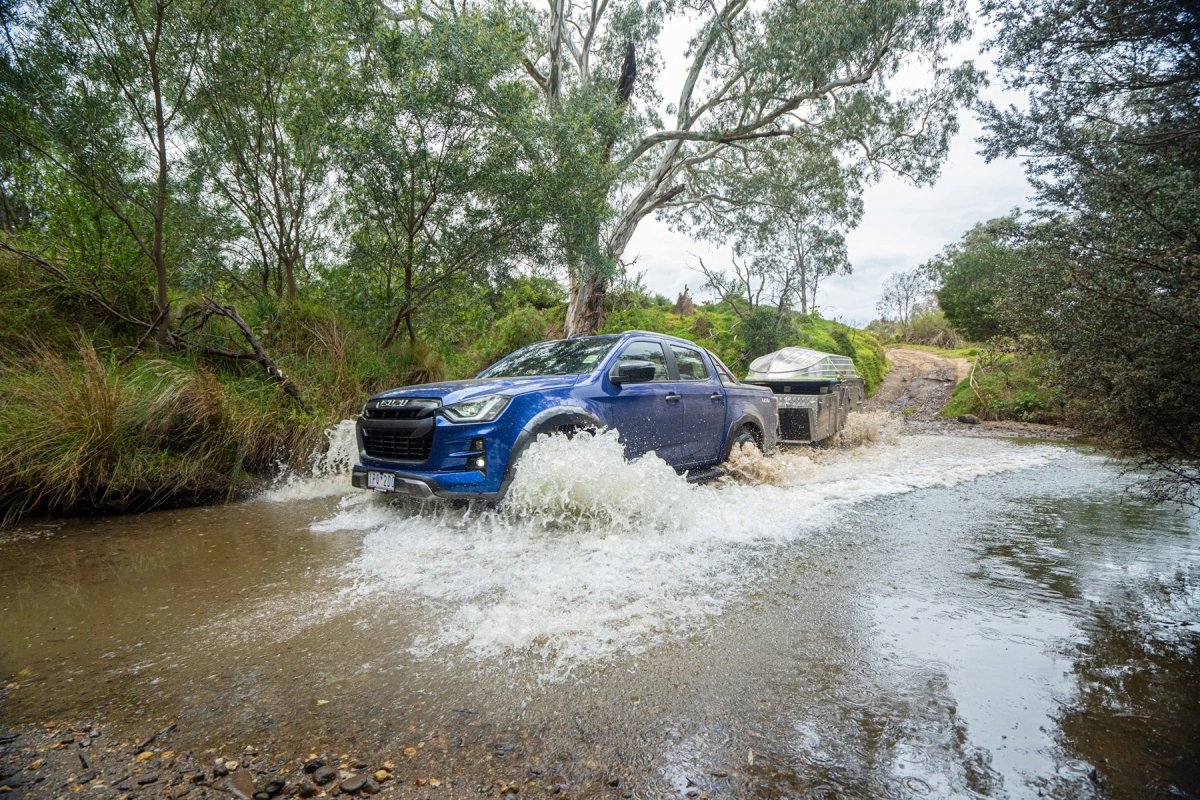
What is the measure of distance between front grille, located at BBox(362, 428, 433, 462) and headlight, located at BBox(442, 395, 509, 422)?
24cm

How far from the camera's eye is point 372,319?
8680 millimetres

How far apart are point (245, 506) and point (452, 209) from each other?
492cm

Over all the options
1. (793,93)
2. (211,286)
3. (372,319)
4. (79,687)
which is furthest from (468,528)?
(793,93)


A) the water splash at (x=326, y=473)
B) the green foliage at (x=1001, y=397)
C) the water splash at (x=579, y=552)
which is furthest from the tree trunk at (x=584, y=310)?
the green foliage at (x=1001, y=397)

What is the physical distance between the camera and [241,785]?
1.76 m

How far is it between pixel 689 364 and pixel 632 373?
1575 mm

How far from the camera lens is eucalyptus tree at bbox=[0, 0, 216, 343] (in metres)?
6.59

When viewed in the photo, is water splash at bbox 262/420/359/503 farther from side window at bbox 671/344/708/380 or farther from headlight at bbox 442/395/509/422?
side window at bbox 671/344/708/380

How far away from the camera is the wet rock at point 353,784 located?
1.75 meters

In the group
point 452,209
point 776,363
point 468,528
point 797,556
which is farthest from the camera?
point 776,363

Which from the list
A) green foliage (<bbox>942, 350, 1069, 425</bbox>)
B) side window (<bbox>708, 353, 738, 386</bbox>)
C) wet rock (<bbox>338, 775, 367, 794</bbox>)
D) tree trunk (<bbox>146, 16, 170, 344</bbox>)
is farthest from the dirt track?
tree trunk (<bbox>146, 16, 170, 344</bbox>)

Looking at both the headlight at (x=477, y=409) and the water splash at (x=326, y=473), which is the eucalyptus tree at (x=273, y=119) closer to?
the water splash at (x=326, y=473)

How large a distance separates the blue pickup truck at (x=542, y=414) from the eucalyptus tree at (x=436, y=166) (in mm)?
3084

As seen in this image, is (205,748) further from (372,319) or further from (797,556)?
(372,319)
